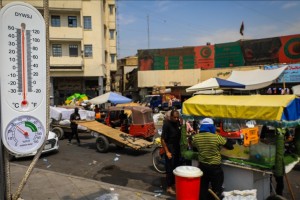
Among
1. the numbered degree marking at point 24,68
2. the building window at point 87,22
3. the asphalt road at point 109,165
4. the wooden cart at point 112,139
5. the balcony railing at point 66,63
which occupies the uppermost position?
the building window at point 87,22

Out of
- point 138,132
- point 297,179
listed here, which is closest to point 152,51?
point 138,132

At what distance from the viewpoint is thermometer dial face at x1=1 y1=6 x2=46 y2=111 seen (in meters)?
3.82

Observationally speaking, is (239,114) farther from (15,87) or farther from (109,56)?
(109,56)

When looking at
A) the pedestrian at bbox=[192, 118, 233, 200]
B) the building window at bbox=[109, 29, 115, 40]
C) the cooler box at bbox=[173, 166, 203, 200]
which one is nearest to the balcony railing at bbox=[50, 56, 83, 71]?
the building window at bbox=[109, 29, 115, 40]

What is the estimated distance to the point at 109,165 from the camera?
34.6 ft

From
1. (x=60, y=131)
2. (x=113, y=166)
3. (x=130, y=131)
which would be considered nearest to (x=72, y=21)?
(x=60, y=131)

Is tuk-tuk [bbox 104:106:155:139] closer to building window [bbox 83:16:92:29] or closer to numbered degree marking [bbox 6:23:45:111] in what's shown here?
numbered degree marking [bbox 6:23:45:111]

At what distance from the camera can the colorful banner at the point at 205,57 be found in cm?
3723

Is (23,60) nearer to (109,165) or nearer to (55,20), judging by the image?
(109,165)

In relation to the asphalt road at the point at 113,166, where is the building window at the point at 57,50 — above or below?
above

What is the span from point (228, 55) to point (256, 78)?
74.1 feet

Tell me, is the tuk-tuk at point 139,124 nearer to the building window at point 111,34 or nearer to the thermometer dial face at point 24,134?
the thermometer dial face at point 24,134

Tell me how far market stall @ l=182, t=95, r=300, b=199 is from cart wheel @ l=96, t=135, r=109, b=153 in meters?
6.43

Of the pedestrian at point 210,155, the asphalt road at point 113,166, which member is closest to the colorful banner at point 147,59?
the asphalt road at point 113,166
